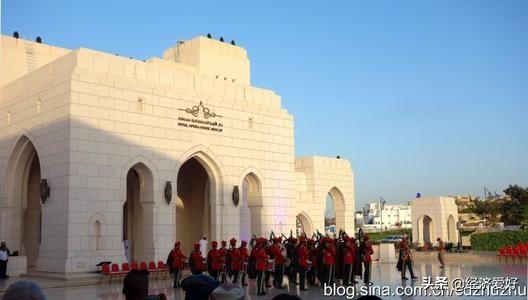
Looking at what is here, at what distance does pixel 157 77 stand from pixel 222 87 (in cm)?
299

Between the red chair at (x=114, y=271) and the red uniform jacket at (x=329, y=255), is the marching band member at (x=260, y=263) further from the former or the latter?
the red chair at (x=114, y=271)

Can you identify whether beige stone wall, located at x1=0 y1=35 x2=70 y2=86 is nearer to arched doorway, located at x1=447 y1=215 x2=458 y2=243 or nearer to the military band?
the military band

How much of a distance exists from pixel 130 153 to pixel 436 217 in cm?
2803

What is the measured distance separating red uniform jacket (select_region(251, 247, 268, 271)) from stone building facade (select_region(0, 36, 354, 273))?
6.32 metres

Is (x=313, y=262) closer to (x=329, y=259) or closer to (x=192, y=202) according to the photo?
(x=329, y=259)

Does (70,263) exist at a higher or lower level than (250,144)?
lower

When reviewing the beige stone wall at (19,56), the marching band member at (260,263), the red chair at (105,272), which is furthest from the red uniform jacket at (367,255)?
the beige stone wall at (19,56)

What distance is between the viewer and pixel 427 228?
45000mm

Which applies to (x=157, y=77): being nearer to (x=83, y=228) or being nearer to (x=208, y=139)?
(x=208, y=139)

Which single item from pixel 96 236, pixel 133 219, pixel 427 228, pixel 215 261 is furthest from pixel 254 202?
pixel 427 228

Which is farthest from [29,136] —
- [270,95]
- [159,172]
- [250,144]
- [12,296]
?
[12,296]

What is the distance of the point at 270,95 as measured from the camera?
25562 millimetres

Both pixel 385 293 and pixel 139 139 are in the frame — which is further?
pixel 139 139

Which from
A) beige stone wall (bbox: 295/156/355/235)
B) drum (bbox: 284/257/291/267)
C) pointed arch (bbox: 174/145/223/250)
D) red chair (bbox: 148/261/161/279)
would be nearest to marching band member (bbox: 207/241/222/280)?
drum (bbox: 284/257/291/267)
